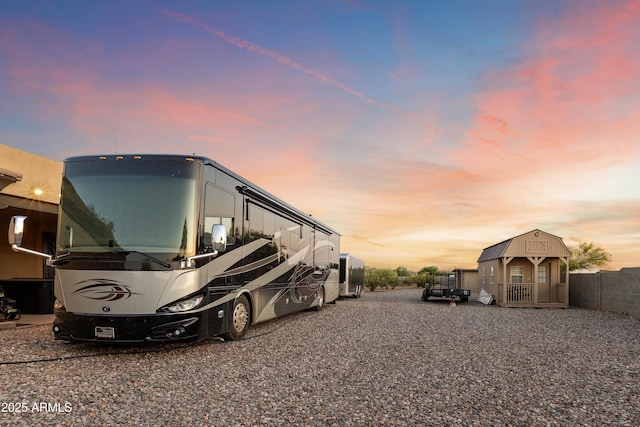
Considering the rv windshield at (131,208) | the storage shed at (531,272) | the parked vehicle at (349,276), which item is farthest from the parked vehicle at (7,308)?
the storage shed at (531,272)

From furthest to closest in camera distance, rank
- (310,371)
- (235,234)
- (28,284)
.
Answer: (28,284)
(235,234)
(310,371)

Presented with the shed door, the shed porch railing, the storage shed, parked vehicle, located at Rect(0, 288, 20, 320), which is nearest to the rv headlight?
parked vehicle, located at Rect(0, 288, 20, 320)

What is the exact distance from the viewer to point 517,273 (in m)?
24.5

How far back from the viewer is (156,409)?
4.98m

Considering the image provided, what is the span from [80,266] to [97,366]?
151 centimetres

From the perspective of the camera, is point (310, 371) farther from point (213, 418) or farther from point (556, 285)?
point (556, 285)

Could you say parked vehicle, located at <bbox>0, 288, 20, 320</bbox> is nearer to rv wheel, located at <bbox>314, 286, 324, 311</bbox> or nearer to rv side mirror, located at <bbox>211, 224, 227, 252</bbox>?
rv side mirror, located at <bbox>211, 224, 227, 252</bbox>

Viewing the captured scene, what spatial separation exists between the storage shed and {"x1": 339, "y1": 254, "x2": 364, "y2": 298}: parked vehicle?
714cm

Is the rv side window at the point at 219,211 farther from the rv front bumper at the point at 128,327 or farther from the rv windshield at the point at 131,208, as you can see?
the rv front bumper at the point at 128,327

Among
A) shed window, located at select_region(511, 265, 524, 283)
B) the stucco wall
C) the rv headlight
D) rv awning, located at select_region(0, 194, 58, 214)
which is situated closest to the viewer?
the rv headlight

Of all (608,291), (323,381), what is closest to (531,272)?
(608,291)

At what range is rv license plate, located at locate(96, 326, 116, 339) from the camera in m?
7.14

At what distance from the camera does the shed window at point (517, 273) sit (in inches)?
965

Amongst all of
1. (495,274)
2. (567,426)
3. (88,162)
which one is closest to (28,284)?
(88,162)
